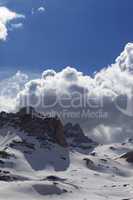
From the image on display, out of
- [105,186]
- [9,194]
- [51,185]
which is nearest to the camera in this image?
[9,194]

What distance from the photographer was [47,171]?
19762 cm

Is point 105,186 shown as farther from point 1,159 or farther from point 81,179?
point 1,159

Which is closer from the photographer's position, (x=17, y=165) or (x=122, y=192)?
(x=122, y=192)

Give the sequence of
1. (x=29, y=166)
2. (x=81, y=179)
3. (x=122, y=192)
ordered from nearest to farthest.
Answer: (x=122, y=192), (x=81, y=179), (x=29, y=166)

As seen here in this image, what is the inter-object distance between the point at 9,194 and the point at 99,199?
2903 cm

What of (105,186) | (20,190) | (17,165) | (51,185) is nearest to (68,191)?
(51,185)

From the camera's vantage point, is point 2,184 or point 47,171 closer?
point 2,184

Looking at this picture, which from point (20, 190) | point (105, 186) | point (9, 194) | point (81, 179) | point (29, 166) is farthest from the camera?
point (29, 166)

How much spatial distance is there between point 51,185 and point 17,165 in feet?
221

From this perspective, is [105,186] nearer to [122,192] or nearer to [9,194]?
[122,192]

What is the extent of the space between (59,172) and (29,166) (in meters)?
13.2

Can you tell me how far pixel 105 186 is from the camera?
16988 cm

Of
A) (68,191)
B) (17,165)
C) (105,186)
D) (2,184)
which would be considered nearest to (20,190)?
(2,184)

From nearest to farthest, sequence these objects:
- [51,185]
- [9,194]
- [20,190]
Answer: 1. [9,194]
2. [20,190]
3. [51,185]
